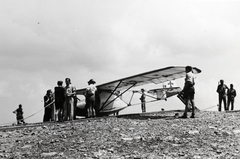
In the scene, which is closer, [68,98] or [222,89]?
[68,98]

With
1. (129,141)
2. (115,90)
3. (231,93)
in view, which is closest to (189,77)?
(129,141)

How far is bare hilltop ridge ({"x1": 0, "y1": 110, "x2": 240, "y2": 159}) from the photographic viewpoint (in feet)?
17.8

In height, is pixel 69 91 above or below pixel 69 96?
above

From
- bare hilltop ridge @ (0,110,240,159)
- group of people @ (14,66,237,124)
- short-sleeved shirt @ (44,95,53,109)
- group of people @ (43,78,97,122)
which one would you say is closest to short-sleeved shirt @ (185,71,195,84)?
group of people @ (14,66,237,124)

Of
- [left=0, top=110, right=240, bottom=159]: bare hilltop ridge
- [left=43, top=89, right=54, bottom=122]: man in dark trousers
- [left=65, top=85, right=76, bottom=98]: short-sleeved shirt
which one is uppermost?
[left=65, top=85, right=76, bottom=98]: short-sleeved shirt

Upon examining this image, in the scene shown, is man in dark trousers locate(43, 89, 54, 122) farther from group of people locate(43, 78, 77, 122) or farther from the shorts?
the shorts

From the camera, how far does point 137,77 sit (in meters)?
13.2

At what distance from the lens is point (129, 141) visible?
627cm

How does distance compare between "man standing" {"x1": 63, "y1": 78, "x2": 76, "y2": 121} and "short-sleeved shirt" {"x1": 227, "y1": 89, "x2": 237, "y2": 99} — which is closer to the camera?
"man standing" {"x1": 63, "y1": 78, "x2": 76, "y2": 121}

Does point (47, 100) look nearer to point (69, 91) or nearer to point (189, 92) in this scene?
point (69, 91)

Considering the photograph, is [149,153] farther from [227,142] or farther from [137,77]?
[137,77]

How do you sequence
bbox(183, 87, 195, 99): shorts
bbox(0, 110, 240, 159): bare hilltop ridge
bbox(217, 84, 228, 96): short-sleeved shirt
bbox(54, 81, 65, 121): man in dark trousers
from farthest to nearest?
bbox(217, 84, 228, 96): short-sleeved shirt < bbox(54, 81, 65, 121): man in dark trousers < bbox(183, 87, 195, 99): shorts < bbox(0, 110, 240, 159): bare hilltop ridge

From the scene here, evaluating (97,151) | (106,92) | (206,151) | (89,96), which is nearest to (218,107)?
(106,92)

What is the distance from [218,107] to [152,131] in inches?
365
